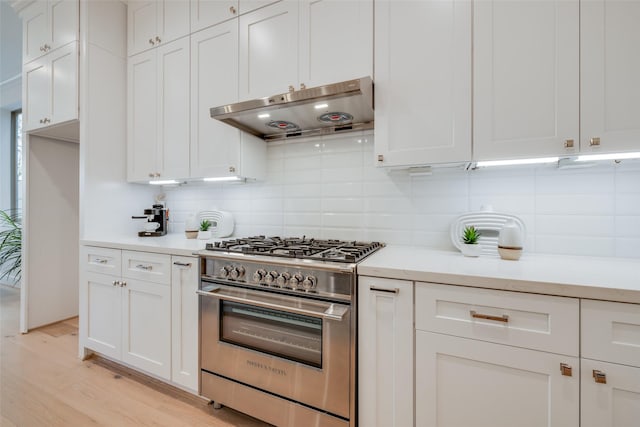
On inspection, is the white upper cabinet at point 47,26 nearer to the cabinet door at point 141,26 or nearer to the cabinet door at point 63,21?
the cabinet door at point 63,21

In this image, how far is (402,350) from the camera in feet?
3.77

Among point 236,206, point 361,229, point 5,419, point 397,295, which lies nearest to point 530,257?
point 397,295

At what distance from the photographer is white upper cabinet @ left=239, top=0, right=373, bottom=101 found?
1.54 m

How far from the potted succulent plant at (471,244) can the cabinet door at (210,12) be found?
207cm

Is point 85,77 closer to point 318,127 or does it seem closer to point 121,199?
point 121,199

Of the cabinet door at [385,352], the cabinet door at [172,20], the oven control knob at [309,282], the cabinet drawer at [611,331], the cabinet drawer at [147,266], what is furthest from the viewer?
the cabinet door at [172,20]

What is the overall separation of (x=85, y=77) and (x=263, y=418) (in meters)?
2.80

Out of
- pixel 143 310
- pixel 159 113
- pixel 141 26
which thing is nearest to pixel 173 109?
pixel 159 113

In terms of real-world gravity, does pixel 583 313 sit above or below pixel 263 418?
above

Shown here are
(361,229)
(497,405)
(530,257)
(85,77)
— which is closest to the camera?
(497,405)

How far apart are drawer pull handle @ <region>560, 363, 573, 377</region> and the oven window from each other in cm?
90

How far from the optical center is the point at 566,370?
36.3 inches

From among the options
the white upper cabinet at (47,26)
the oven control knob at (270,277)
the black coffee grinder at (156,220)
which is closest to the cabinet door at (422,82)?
the oven control knob at (270,277)

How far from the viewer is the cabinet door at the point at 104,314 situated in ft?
6.39
